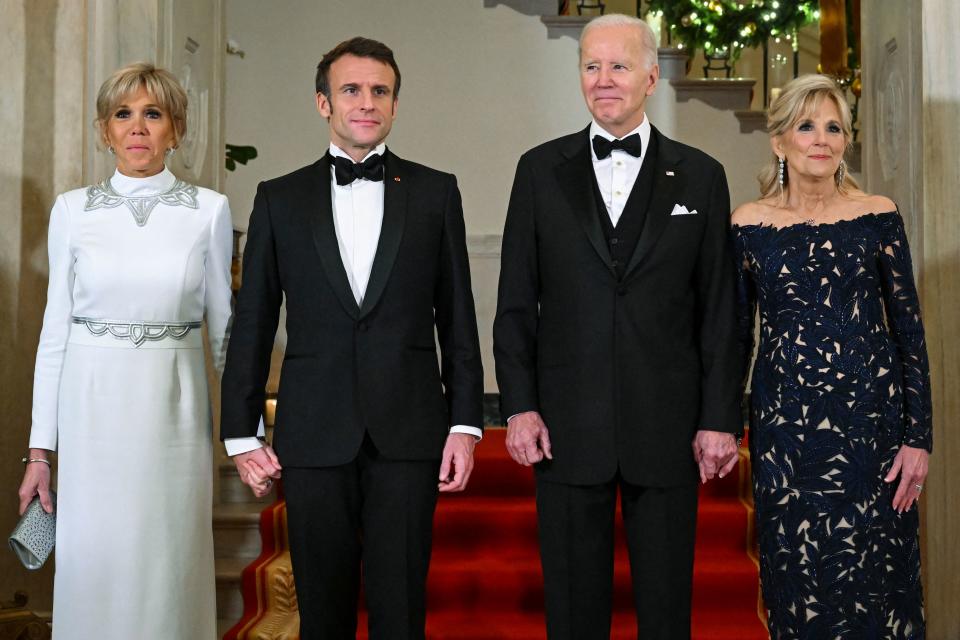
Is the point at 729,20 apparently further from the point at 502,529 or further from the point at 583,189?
the point at 583,189

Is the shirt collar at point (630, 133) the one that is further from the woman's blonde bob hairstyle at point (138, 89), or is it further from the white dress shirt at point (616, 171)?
the woman's blonde bob hairstyle at point (138, 89)

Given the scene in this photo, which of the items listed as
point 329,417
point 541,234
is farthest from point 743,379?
point 329,417

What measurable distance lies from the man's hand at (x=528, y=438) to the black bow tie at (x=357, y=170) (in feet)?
2.24

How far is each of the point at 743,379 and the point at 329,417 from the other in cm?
104

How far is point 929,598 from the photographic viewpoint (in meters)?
3.49

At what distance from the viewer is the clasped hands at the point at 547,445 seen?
7.88 ft

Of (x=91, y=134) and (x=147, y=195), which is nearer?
(x=147, y=195)

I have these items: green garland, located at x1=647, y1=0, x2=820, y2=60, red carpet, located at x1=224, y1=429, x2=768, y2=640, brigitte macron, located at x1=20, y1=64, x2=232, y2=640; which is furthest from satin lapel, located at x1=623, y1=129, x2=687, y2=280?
green garland, located at x1=647, y1=0, x2=820, y2=60

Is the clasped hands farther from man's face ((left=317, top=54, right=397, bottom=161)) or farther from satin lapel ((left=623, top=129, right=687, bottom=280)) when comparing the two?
man's face ((left=317, top=54, right=397, bottom=161))

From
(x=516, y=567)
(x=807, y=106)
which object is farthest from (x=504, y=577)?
(x=807, y=106)

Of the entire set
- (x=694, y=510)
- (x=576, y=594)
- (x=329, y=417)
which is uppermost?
(x=329, y=417)

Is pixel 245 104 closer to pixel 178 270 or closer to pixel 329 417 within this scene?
pixel 178 270

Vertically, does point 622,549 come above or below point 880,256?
below

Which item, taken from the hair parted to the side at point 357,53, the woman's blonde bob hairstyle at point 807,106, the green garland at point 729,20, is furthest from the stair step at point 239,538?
the green garland at point 729,20
